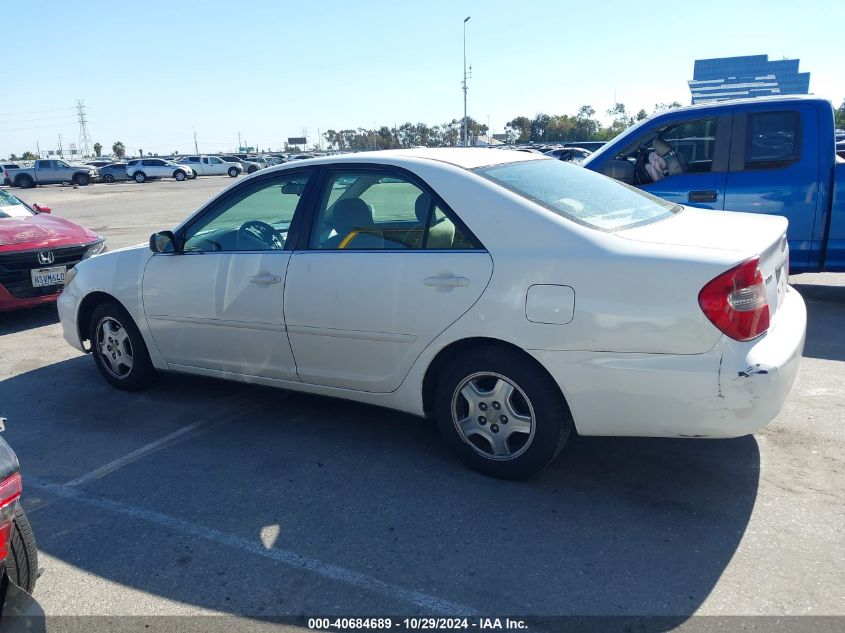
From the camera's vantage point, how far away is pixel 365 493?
3.62m

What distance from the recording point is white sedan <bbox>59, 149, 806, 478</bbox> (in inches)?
122

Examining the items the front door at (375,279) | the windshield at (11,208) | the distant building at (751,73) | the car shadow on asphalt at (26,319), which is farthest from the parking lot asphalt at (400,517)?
the distant building at (751,73)

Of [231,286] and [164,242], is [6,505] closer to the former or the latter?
[231,286]

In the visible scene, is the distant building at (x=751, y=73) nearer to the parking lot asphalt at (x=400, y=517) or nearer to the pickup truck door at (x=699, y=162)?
the pickup truck door at (x=699, y=162)

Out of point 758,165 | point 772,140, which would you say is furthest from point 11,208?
point 772,140

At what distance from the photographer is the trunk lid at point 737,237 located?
3.24 m

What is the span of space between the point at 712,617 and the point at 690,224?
6.40ft

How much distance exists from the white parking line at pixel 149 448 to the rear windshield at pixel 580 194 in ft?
7.76

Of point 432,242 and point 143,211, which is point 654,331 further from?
point 143,211

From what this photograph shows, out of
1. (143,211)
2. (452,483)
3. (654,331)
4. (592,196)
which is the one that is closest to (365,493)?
(452,483)

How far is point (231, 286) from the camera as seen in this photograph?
4391 mm

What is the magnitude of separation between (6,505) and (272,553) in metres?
1.26

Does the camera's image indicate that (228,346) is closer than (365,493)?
No

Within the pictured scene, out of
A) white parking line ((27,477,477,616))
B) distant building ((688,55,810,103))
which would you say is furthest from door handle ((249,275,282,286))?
distant building ((688,55,810,103))
